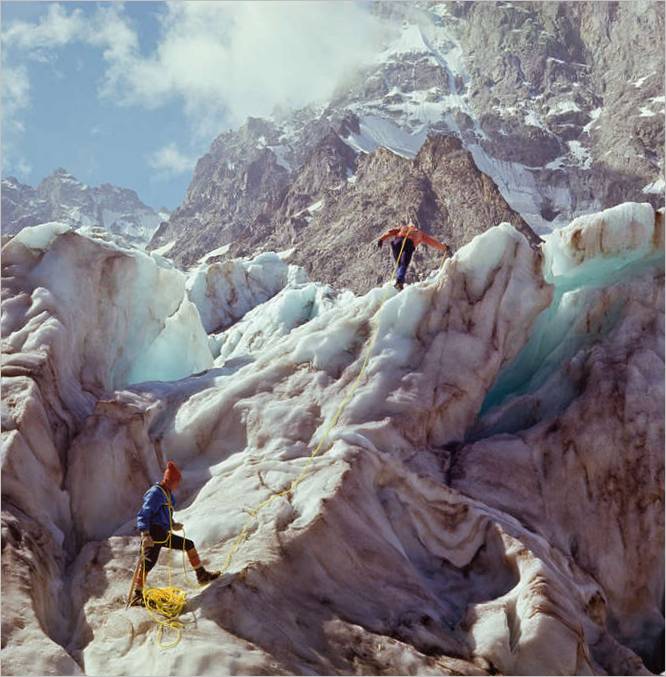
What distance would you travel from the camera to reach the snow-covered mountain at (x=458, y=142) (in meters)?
90.8

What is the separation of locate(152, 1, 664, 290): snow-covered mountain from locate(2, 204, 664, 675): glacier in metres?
67.3

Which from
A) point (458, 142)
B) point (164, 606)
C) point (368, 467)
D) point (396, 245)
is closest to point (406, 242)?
point (396, 245)

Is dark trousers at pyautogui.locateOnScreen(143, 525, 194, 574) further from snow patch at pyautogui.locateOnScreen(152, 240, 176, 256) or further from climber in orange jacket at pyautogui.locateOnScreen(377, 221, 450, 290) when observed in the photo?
snow patch at pyautogui.locateOnScreen(152, 240, 176, 256)

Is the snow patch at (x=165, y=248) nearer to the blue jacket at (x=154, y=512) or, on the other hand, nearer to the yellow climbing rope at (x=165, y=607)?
the blue jacket at (x=154, y=512)

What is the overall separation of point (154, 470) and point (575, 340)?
6142mm

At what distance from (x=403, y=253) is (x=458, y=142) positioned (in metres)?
83.0

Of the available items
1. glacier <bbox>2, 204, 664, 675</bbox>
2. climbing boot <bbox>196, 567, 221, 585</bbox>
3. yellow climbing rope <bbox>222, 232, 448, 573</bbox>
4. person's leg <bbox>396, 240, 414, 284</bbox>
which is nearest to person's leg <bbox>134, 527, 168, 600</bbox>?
glacier <bbox>2, 204, 664, 675</bbox>

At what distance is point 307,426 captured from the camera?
379 inches

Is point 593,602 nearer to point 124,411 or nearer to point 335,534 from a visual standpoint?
point 335,534

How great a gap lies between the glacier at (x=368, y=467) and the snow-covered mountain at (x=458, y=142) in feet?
221

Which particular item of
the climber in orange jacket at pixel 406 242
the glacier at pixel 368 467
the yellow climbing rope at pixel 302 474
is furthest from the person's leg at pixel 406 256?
the yellow climbing rope at pixel 302 474

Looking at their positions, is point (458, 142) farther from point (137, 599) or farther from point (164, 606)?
point (164, 606)

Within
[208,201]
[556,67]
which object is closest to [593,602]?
[556,67]

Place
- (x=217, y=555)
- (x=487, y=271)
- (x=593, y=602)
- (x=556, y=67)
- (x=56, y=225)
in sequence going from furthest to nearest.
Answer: (x=556, y=67) → (x=56, y=225) → (x=487, y=271) → (x=593, y=602) → (x=217, y=555)
